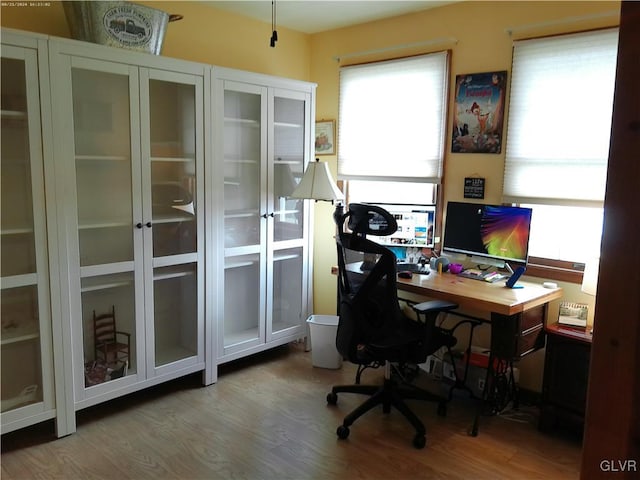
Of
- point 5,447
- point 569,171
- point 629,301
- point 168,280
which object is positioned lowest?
point 5,447

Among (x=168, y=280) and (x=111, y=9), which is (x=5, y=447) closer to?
(x=168, y=280)

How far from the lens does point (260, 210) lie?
3.57m

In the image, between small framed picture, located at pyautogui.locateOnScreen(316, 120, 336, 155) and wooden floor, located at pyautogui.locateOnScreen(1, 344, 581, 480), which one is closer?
wooden floor, located at pyautogui.locateOnScreen(1, 344, 581, 480)

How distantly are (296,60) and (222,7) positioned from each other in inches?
31.3

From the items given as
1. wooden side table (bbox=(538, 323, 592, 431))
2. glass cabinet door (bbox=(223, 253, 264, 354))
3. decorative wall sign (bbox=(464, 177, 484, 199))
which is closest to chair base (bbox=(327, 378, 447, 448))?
wooden side table (bbox=(538, 323, 592, 431))

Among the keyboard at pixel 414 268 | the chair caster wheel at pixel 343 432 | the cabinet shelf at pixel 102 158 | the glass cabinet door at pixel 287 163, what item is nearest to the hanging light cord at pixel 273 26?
the glass cabinet door at pixel 287 163

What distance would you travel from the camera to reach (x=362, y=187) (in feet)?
13.3

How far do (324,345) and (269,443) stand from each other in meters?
1.05

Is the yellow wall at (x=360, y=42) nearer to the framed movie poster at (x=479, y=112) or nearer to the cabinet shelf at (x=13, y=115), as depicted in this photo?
the framed movie poster at (x=479, y=112)

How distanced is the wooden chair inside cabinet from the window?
2517 millimetres

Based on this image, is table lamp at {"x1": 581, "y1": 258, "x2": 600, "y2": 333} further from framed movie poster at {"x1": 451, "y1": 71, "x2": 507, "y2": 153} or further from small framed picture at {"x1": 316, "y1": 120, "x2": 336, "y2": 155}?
small framed picture at {"x1": 316, "y1": 120, "x2": 336, "y2": 155}

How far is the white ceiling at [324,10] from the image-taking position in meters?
3.45

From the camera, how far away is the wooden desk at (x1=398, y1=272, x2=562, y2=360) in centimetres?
265

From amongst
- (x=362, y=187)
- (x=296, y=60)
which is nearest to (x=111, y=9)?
(x=296, y=60)
